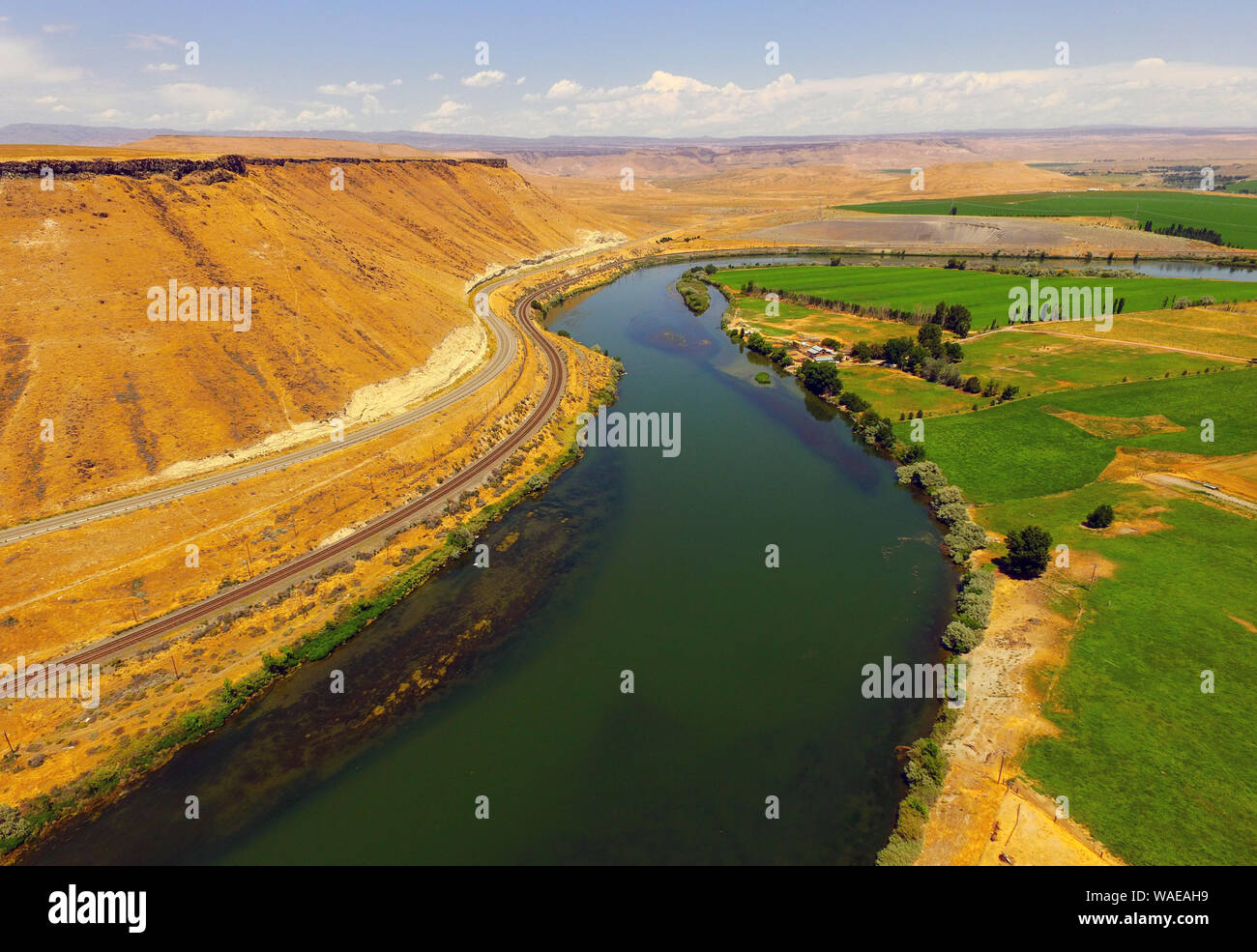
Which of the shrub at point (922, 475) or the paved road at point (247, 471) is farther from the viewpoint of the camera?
the shrub at point (922, 475)

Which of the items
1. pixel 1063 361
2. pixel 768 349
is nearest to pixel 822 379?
pixel 768 349

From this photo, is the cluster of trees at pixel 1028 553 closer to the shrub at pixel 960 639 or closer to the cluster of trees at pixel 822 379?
the shrub at pixel 960 639

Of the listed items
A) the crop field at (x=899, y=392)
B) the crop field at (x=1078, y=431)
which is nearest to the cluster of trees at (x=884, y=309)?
the crop field at (x=899, y=392)

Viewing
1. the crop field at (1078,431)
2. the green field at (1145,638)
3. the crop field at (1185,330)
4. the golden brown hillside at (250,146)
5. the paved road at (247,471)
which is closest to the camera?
the green field at (1145,638)

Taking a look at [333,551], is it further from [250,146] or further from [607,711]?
[250,146]

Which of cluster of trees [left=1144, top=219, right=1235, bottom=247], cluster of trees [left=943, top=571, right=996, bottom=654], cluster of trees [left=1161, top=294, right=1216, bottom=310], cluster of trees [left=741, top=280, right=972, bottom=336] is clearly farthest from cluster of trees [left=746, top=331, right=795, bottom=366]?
cluster of trees [left=1144, top=219, right=1235, bottom=247]

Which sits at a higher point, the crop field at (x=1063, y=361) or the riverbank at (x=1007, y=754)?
the crop field at (x=1063, y=361)
